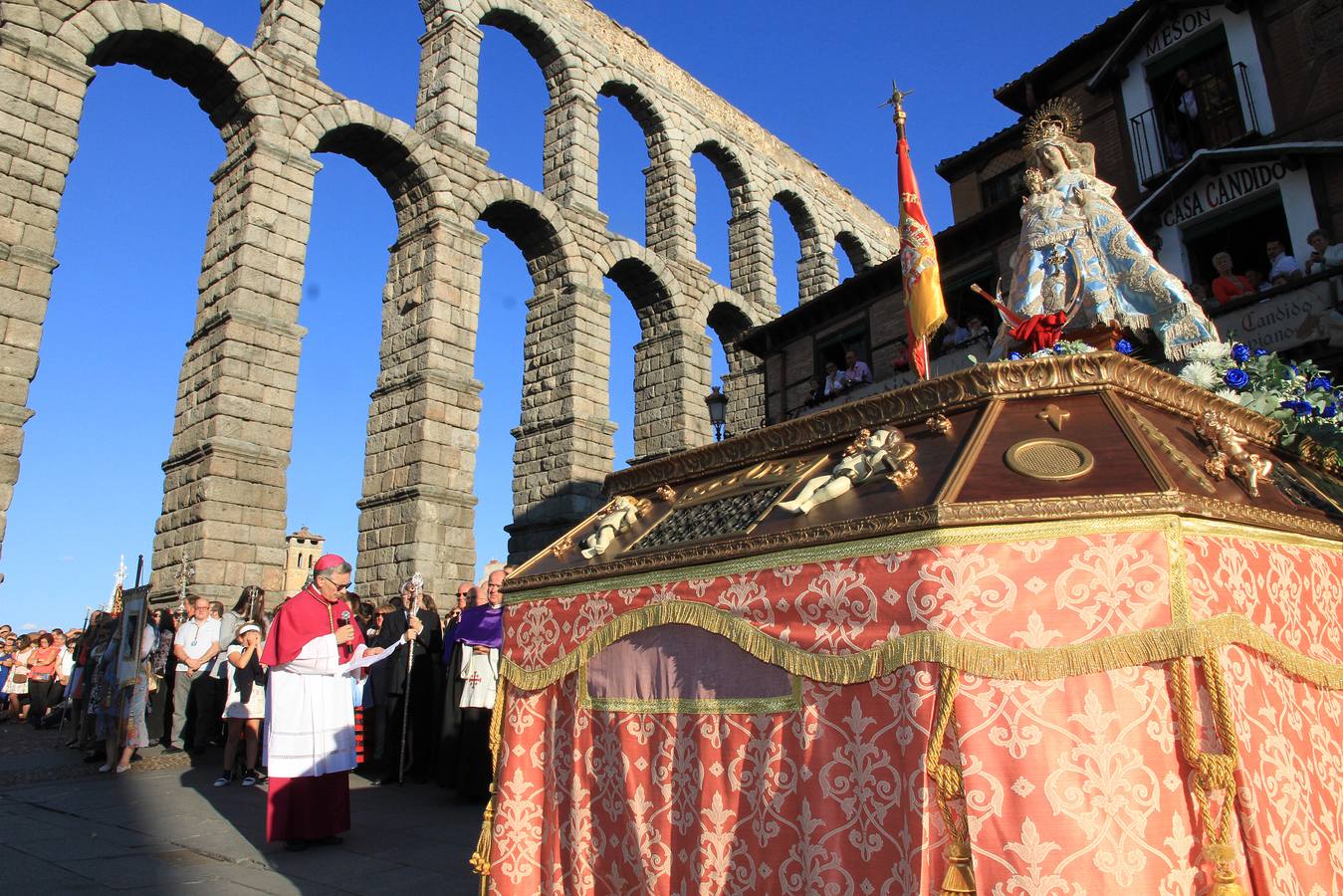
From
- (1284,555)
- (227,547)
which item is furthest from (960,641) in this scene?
(227,547)

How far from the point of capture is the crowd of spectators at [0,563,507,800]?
753cm

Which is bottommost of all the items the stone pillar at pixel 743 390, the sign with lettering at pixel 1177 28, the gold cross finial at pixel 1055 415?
the gold cross finial at pixel 1055 415

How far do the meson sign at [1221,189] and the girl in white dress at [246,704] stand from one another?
14.5 m

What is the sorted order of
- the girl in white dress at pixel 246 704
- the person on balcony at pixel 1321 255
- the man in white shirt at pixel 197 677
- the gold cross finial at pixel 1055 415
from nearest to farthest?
the gold cross finial at pixel 1055 415, the girl in white dress at pixel 246 704, the man in white shirt at pixel 197 677, the person on balcony at pixel 1321 255

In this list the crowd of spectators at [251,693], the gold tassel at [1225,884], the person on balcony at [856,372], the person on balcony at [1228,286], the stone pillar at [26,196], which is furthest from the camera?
the person on balcony at [856,372]

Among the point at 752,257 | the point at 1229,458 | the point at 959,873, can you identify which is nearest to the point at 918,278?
the point at 1229,458

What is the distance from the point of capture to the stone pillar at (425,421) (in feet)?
51.2

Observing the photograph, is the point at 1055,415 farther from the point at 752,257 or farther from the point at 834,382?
the point at 752,257

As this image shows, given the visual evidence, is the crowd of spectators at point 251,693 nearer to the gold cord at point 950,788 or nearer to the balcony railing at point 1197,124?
the gold cord at point 950,788

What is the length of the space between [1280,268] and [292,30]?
17326 millimetres

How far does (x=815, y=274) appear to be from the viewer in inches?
1102

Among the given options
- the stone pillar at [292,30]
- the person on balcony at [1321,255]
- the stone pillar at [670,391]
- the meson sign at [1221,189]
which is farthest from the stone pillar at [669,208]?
the person on balcony at [1321,255]

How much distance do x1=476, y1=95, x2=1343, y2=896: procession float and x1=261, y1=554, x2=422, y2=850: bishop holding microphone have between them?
7.71 feet

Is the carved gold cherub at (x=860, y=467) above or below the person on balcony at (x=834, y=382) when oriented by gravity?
below
